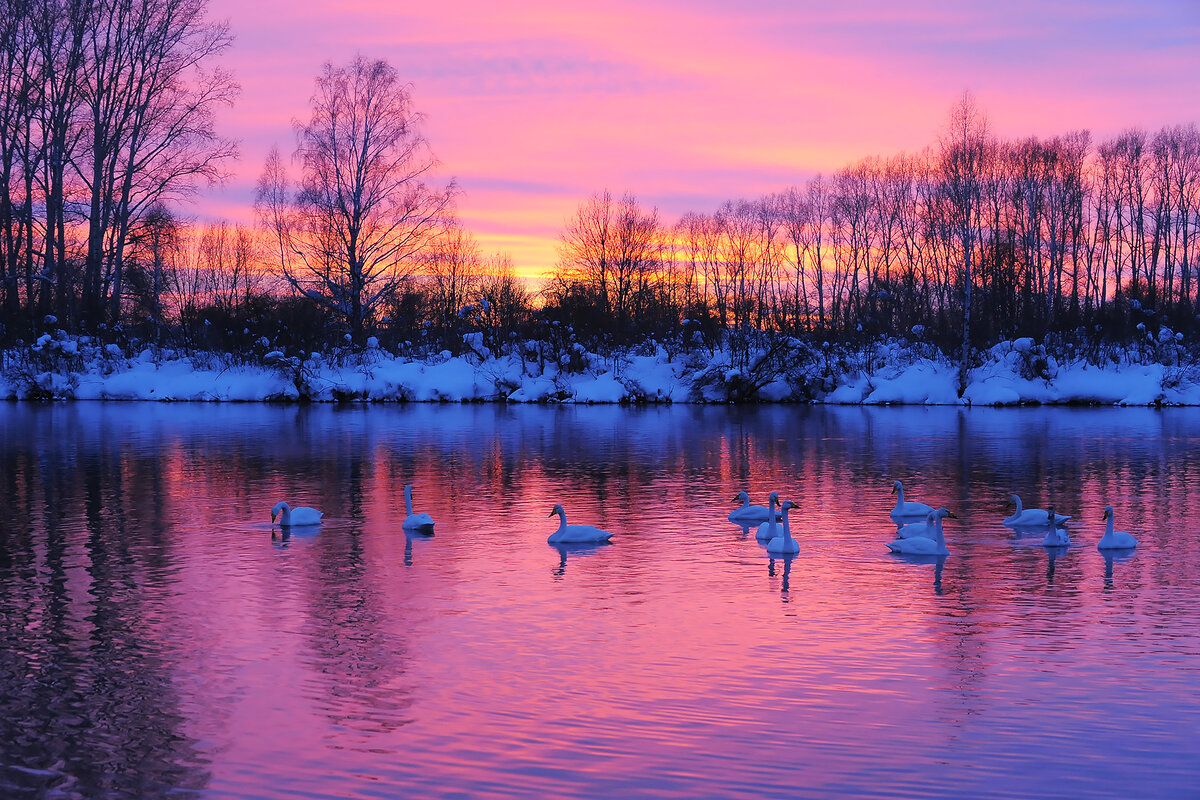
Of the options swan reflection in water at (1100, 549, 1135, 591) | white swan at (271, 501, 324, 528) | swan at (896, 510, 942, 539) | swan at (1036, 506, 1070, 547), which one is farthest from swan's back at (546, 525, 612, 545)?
swan reflection in water at (1100, 549, 1135, 591)

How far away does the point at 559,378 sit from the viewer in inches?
2090

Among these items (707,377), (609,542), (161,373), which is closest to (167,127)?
(161,373)

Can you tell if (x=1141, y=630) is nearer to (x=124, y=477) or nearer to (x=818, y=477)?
(x=818, y=477)

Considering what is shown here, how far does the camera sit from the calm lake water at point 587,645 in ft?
23.5

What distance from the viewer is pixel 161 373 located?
52.8 metres

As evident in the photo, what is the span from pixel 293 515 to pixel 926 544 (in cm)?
846

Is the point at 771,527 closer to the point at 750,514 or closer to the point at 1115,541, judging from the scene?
the point at 750,514

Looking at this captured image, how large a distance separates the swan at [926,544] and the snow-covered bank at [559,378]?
36666 millimetres

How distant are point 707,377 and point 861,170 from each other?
92.8ft

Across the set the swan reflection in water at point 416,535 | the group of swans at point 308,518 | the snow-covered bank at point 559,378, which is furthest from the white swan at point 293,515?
the snow-covered bank at point 559,378

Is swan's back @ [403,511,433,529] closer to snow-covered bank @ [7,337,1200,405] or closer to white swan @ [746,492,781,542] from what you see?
white swan @ [746,492,781,542]

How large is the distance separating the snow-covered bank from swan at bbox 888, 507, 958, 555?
36.7 meters

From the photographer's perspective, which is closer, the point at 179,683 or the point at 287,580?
the point at 179,683

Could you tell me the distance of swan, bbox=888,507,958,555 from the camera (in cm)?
1398
